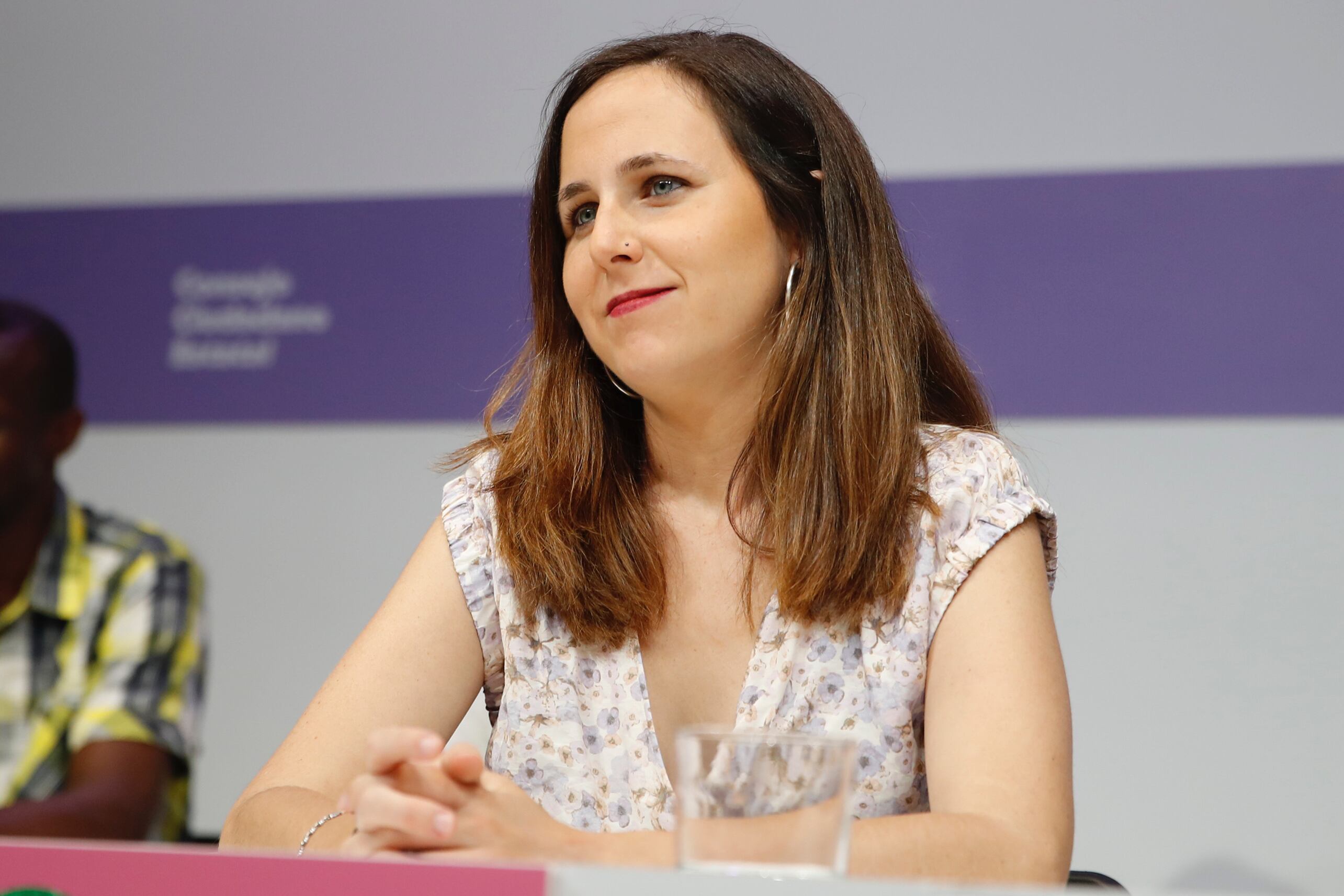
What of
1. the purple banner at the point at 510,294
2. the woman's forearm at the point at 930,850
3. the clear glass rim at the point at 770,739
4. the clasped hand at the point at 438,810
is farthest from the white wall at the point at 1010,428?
the clear glass rim at the point at 770,739

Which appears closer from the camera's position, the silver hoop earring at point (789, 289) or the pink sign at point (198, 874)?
the pink sign at point (198, 874)

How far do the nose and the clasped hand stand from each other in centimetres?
69

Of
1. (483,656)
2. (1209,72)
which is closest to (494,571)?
(483,656)

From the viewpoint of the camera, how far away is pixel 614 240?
1504 millimetres

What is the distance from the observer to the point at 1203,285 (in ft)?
8.86

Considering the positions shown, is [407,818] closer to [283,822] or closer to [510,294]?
[283,822]

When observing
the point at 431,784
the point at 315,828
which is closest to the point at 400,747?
the point at 431,784

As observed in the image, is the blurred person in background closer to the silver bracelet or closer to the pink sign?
the silver bracelet

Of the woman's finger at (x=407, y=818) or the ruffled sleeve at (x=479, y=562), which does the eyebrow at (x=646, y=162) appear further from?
the woman's finger at (x=407, y=818)

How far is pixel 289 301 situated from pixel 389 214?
324 mm

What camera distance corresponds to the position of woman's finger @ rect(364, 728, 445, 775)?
92 cm

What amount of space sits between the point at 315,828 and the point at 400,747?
0.29 metres

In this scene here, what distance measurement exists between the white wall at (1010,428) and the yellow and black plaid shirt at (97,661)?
0.29 feet

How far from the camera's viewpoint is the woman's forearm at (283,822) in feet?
3.79
